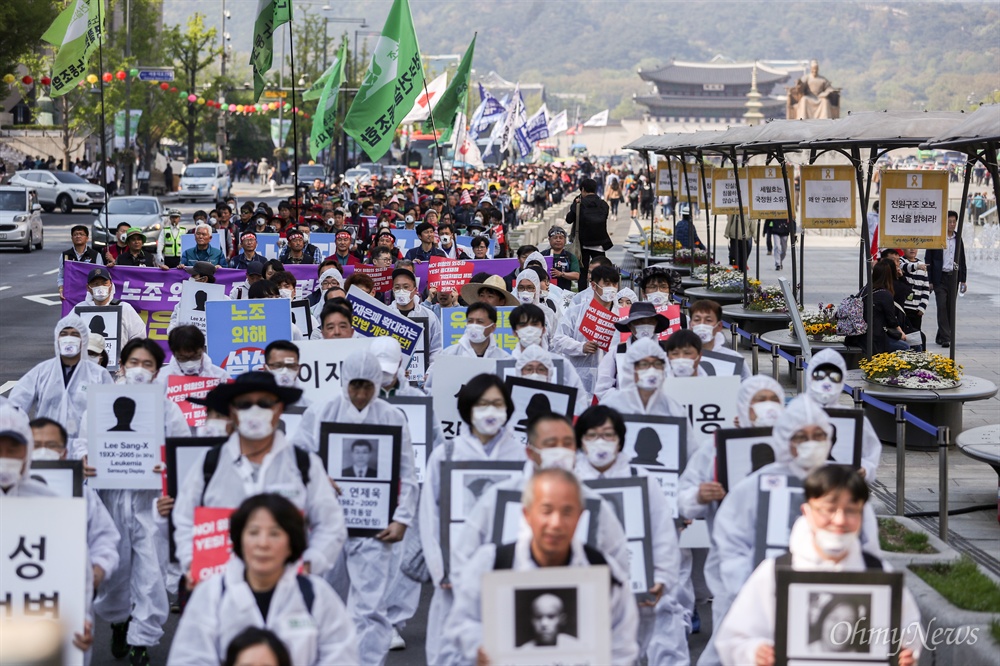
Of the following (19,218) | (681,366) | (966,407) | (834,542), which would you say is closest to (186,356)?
(681,366)

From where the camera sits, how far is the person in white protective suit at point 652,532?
20.7 feet

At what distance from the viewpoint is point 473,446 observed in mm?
6836

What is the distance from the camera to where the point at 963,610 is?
7.29 metres

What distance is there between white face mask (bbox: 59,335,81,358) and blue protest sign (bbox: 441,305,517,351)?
355 cm

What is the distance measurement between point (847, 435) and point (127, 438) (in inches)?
143

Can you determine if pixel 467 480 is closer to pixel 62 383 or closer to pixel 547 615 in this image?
pixel 547 615

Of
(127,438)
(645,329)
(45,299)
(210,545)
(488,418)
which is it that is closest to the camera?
(210,545)

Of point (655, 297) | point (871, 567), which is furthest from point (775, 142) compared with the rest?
point (871, 567)

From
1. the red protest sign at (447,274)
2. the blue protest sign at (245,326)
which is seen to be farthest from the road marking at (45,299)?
the blue protest sign at (245,326)

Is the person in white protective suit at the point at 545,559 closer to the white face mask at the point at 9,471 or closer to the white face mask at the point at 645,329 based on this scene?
the white face mask at the point at 9,471

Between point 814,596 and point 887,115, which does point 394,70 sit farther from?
point 814,596

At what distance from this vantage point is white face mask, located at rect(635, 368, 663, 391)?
797cm

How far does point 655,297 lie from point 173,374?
418 centimetres

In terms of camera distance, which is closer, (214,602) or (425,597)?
(214,602)
